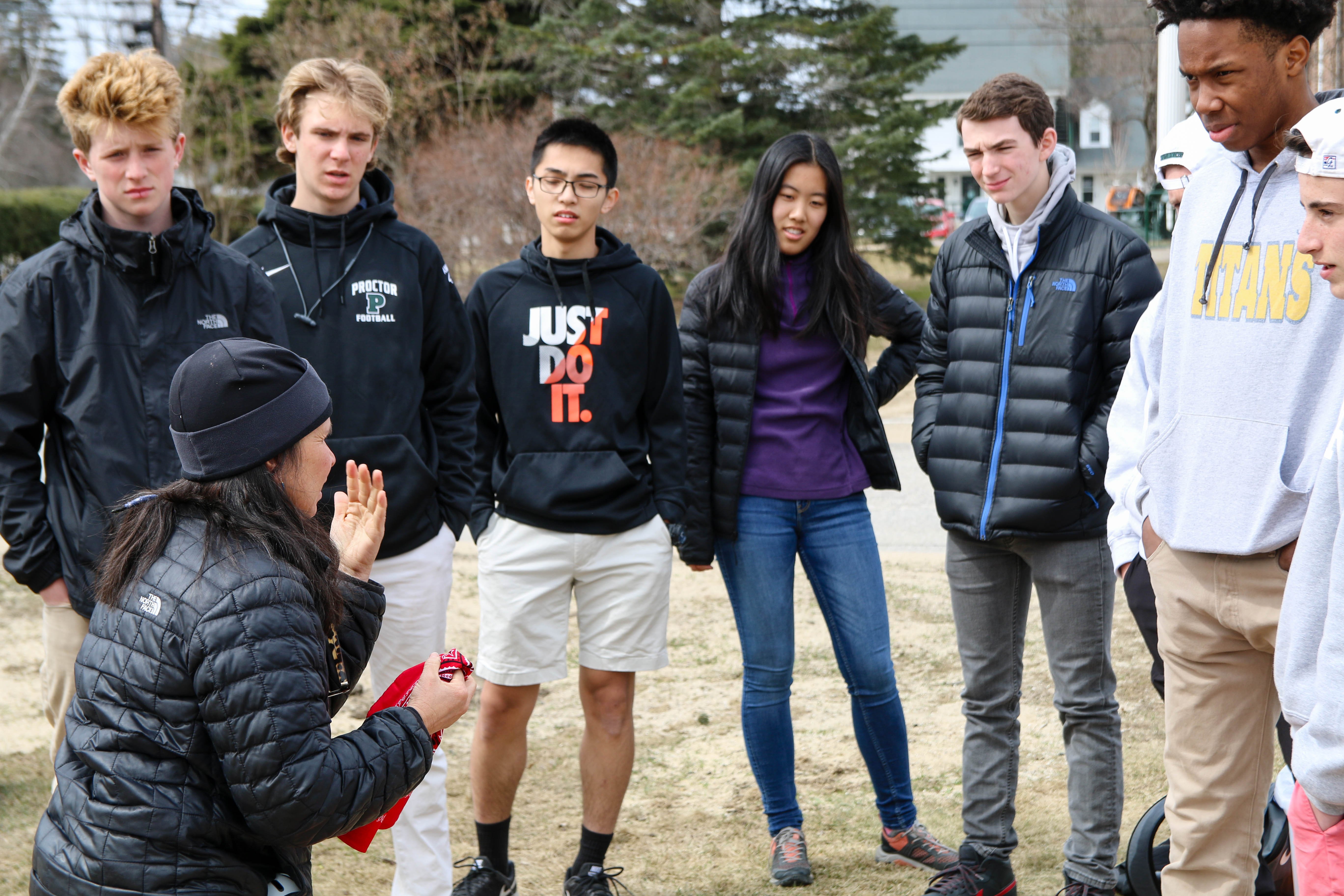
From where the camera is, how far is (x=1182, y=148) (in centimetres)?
437

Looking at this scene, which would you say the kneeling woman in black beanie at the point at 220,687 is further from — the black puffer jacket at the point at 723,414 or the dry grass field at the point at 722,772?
the dry grass field at the point at 722,772

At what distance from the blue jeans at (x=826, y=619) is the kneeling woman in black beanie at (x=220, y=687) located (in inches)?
70.2

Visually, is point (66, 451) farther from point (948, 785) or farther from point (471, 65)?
point (471, 65)

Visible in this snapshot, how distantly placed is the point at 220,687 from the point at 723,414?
2.21 meters

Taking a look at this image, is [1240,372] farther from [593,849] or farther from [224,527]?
[593,849]

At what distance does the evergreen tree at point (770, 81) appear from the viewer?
67.9 ft

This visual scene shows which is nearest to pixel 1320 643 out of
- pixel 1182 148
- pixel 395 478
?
pixel 395 478

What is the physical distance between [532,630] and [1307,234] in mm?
2402

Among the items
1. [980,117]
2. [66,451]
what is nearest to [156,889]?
[66,451]

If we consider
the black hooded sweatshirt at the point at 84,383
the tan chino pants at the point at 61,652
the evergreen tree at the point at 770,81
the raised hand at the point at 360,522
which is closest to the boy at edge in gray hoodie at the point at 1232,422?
the raised hand at the point at 360,522

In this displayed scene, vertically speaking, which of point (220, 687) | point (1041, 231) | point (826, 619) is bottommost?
point (826, 619)

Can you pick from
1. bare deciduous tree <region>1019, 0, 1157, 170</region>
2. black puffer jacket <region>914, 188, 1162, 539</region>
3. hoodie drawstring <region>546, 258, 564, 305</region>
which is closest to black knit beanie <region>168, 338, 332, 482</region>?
hoodie drawstring <region>546, 258, 564, 305</region>

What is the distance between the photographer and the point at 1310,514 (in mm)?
2119

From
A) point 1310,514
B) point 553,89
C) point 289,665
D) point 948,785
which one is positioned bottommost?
point 948,785
